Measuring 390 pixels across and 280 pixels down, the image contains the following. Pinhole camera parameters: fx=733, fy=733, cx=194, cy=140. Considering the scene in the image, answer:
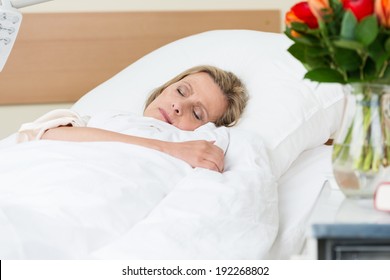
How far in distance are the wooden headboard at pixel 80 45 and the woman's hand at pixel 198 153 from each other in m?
0.86

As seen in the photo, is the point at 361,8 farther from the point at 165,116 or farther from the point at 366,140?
the point at 165,116

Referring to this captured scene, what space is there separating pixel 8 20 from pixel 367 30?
2.41 ft

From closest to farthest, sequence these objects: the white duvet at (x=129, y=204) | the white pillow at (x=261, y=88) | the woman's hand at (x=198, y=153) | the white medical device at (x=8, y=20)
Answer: the white duvet at (x=129, y=204), the white medical device at (x=8, y=20), the woman's hand at (x=198, y=153), the white pillow at (x=261, y=88)

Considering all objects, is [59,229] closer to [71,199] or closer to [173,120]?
[71,199]

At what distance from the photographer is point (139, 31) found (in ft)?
7.73

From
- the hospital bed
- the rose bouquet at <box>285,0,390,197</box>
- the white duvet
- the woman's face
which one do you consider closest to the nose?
the woman's face

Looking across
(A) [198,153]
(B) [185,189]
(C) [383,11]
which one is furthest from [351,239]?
(A) [198,153]

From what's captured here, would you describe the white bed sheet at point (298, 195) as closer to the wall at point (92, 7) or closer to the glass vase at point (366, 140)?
the glass vase at point (366, 140)

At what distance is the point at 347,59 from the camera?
1055mm

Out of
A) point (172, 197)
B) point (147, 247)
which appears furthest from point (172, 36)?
point (147, 247)

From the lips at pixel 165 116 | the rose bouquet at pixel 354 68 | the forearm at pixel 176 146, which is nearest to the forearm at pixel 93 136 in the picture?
the forearm at pixel 176 146

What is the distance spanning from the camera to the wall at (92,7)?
231 centimetres

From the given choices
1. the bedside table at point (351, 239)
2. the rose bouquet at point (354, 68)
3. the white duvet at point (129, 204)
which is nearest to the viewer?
the bedside table at point (351, 239)

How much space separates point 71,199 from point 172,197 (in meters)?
0.19
